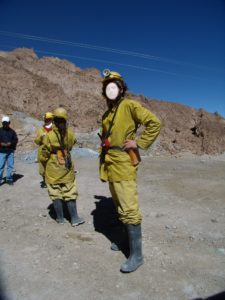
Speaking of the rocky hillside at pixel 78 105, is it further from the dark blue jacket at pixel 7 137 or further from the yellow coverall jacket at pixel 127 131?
the yellow coverall jacket at pixel 127 131

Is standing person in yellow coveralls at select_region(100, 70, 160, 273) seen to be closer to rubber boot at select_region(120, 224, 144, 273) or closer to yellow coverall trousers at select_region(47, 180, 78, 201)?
rubber boot at select_region(120, 224, 144, 273)

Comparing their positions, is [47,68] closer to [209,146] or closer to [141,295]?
[209,146]

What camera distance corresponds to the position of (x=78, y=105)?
968 inches

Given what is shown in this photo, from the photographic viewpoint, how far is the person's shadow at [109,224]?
4.51 metres

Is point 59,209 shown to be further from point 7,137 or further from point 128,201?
point 7,137

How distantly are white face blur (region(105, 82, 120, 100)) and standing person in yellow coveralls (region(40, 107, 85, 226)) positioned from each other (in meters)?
1.45

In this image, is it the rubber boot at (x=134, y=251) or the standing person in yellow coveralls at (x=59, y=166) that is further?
the standing person in yellow coveralls at (x=59, y=166)

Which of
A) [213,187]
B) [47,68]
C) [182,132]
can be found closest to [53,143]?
[213,187]

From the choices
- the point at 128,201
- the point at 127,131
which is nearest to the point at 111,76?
the point at 127,131

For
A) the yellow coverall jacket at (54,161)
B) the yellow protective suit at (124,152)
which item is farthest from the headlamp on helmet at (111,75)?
the yellow coverall jacket at (54,161)

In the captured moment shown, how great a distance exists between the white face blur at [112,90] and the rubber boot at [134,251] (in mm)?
1490

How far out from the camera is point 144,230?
4938 millimetres

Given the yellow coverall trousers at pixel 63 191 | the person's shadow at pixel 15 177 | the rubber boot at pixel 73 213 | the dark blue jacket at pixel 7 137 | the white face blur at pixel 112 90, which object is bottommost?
the rubber boot at pixel 73 213

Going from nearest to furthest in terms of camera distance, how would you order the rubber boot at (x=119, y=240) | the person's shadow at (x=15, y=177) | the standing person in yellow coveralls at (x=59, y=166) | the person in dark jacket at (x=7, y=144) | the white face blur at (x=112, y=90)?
the white face blur at (x=112, y=90) < the rubber boot at (x=119, y=240) < the standing person in yellow coveralls at (x=59, y=166) < the person in dark jacket at (x=7, y=144) < the person's shadow at (x=15, y=177)
